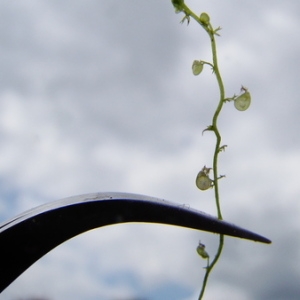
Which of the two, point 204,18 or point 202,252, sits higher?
point 204,18

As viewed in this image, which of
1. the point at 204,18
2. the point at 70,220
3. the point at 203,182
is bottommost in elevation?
the point at 70,220

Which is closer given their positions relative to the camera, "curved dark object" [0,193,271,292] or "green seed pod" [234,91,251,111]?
"curved dark object" [0,193,271,292]

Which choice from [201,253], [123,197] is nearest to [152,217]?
[123,197]

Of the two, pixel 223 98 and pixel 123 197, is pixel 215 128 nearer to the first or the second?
pixel 223 98

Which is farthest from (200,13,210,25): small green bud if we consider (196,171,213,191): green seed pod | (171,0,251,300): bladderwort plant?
(196,171,213,191): green seed pod

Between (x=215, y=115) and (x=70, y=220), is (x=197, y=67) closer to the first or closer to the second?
(x=215, y=115)

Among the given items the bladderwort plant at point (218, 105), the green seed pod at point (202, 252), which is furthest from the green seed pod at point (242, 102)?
the green seed pod at point (202, 252)

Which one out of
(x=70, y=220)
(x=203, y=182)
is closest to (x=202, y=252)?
(x=203, y=182)

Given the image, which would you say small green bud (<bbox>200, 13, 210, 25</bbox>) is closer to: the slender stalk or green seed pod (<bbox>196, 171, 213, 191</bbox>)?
the slender stalk
